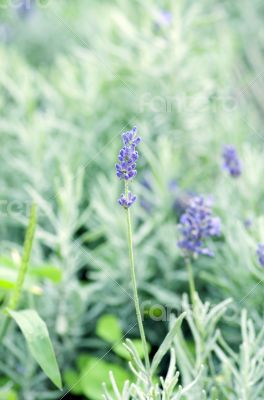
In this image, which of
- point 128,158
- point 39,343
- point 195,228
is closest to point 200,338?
point 195,228

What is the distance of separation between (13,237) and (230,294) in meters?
0.85

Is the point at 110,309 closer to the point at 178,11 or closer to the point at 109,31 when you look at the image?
the point at 178,11

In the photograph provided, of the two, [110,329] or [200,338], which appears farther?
[110,329]

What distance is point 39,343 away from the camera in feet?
3.90

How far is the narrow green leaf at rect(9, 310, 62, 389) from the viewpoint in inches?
45.1

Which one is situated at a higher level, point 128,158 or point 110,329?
point 128,158

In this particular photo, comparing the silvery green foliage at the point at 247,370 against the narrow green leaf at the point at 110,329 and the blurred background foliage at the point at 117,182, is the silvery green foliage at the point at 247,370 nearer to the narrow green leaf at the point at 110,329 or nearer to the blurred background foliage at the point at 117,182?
the blurred background foliage at the point at 117,182

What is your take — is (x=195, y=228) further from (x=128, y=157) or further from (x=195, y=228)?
(x=128, y=157)

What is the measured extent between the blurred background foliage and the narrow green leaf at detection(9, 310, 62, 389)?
0.21m

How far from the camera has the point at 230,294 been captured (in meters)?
1.70

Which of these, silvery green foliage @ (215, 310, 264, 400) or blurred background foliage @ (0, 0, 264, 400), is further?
blurred background foliage @ (0, 0, 264, 400)

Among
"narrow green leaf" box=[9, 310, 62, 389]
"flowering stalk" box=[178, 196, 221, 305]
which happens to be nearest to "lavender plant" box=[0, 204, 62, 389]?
"narrow green leaf" box=[9, 310, 62, 389]

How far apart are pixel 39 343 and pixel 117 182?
82 cm

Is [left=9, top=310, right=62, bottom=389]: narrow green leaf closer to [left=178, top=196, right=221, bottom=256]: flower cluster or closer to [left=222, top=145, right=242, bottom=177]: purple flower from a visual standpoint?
[left=178, top=196, right=221, bottom=256]: flower cluster
